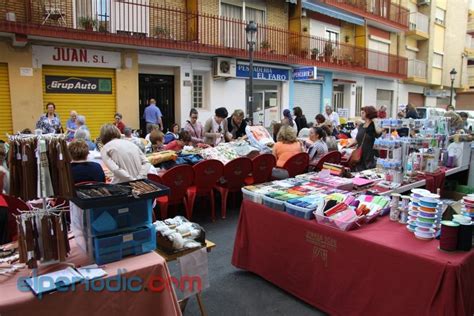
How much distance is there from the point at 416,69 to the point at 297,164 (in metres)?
20.6

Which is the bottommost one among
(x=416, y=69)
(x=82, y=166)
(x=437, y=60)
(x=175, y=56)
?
(x=82, y=166)

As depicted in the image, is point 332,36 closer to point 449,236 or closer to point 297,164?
point 297,164

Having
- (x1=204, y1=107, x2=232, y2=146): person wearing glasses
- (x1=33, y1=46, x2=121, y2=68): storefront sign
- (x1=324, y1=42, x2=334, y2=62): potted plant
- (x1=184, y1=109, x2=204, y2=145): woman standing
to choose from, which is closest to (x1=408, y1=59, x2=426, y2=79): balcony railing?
(x1=324, y1=42, x2=334, y2=62): potted plant

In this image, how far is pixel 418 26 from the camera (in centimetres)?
2341

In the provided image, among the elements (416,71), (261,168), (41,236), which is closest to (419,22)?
(416,71)

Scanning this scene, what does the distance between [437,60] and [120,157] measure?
2675 centimetres

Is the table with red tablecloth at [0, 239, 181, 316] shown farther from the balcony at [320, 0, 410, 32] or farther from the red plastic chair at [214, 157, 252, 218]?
the balcony at [320, 0, 410, 32]

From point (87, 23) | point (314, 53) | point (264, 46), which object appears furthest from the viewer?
point (314, 53)

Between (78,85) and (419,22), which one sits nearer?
(78,85)

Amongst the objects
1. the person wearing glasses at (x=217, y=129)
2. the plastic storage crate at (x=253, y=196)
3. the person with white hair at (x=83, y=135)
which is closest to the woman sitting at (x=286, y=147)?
the person wearing glasses at (x=217, y=129)

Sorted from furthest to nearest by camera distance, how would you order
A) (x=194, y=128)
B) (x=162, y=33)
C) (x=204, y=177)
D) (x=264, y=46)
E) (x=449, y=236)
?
(x=264, y=46), (x=162, y=33), (x=194, y=128), (x=204, y=177), (x=449, y=236)

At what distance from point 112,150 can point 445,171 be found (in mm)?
4231

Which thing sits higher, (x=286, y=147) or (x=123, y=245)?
(x=286, y=147)

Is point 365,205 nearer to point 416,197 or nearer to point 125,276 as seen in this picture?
point 416,197
